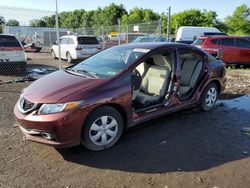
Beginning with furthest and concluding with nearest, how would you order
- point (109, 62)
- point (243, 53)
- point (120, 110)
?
1. point (243, 53)
2. point (109, 62)
3. point (120, 110)

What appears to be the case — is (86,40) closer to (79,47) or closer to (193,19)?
(79,47)

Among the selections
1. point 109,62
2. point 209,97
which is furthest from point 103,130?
point 209,97

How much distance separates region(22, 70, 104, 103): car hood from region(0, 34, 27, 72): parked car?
266 inches

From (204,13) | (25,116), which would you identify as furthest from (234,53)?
(204,13)

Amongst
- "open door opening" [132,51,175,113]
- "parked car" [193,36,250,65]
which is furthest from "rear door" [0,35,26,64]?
"parked car" [193,36,250,65]

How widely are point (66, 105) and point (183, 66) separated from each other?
119 inches

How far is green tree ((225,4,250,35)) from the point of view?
5038cm

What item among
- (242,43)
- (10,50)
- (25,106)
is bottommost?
(25,106)

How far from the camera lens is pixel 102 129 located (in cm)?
432

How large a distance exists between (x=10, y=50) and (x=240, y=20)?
4797 centimetres

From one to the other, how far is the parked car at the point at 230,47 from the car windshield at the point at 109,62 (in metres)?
9.62

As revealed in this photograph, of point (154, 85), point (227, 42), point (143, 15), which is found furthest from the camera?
point (143, 15)

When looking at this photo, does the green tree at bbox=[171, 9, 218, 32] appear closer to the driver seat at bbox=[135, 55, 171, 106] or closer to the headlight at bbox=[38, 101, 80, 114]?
the driver seat at bbox=[135, 55, 171, 106]

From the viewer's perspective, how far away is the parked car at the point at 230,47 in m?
14.2
